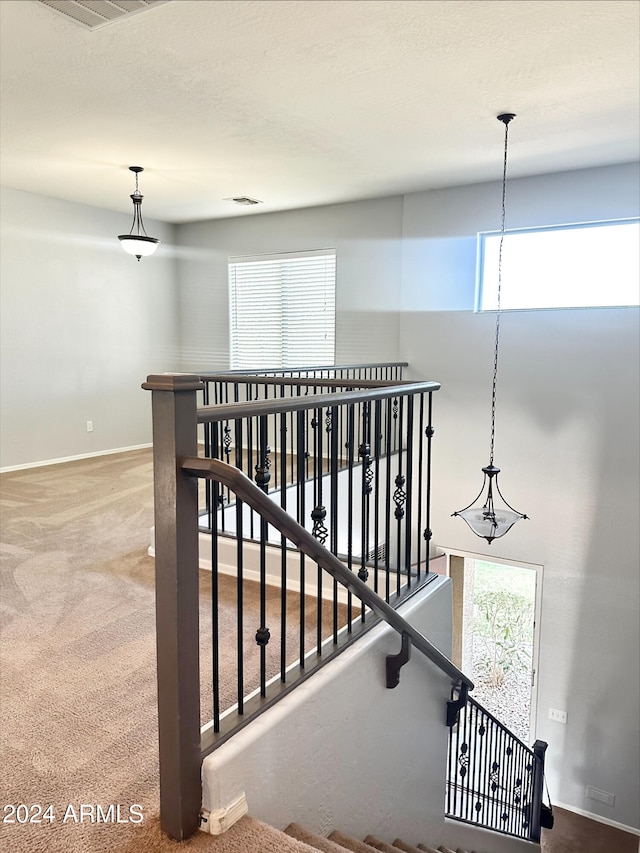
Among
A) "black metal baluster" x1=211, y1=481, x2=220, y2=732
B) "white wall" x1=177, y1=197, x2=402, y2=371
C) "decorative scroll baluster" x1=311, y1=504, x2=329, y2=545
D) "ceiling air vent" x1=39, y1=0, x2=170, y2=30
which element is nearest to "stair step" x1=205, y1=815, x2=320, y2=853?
"black metal baluster" x1=211, y1=481, x2=220, y2=732

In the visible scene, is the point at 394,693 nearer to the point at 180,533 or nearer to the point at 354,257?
the point at 180,533

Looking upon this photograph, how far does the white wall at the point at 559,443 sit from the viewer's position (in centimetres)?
521

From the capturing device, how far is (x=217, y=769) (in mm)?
1541

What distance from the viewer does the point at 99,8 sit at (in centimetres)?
269

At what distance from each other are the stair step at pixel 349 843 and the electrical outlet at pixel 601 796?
4757 millimetres

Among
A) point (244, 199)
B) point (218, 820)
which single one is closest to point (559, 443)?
point (244, 199)

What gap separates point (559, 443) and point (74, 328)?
510 centimetres

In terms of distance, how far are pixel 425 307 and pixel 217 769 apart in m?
5.17

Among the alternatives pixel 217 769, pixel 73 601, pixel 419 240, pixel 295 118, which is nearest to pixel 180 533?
pixel 217 769

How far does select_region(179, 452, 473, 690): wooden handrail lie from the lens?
1438 mm

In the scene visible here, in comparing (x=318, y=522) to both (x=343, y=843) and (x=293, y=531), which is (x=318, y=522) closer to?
(x=293, y=531)

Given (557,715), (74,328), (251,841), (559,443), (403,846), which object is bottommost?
(557,715)

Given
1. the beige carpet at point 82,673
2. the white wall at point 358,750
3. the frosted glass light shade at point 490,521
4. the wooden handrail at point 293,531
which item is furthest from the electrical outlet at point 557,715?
the beige carpet at point 82,673

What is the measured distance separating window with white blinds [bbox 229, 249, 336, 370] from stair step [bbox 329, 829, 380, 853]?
210 inches
